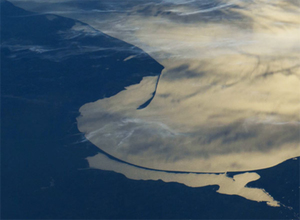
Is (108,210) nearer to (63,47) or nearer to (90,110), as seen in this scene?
(90,110)

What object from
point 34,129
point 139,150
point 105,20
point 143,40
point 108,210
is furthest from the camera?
point 105,20

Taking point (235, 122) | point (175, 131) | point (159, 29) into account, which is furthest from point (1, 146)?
point (159, 29)

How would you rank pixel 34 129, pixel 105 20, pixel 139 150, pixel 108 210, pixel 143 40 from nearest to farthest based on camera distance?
1. pixel 108 210
2. pixel 139 150
3. pixel 34 129
4. pixel 143 40
5. pixel 105 20

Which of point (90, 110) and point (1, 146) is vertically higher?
point (90, 110)

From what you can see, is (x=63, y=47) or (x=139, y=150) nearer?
(x=139, y=150)

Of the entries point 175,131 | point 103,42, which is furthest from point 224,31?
point 175,131

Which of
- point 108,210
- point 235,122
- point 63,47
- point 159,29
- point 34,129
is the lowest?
point 108,210
